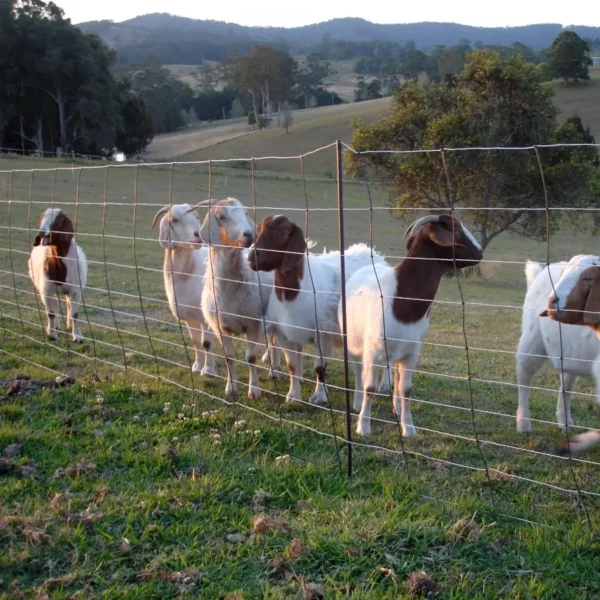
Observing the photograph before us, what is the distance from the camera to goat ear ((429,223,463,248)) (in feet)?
21.7

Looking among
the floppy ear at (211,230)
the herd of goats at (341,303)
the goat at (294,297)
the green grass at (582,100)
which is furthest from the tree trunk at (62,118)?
the goat at (294,297)

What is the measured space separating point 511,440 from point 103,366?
463cm

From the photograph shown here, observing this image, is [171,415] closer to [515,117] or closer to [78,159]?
[515,117]

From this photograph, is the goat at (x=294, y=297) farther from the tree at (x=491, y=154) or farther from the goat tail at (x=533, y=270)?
the tree at (x=491, y=154)

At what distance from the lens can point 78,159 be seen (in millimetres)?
48531

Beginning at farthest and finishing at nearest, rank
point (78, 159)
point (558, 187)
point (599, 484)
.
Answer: point (78, 159) < point (558, 187) < point (599, 484)

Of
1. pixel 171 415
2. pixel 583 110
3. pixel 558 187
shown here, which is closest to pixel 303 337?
pixel 171 415

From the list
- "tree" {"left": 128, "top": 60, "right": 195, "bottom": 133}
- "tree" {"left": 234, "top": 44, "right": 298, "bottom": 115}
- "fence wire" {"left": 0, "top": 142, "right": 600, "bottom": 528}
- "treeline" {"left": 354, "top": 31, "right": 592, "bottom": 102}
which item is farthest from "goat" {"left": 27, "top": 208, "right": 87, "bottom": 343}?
"tree" {"left": 234, "top": 44, "right": 298, "bottom": 115}

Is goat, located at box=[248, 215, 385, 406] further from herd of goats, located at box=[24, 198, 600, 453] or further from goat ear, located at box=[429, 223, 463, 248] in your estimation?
goat ear, located at box=[429, 223, 463, 248]

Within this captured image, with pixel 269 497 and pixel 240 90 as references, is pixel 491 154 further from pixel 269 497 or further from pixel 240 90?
pixel 240 90

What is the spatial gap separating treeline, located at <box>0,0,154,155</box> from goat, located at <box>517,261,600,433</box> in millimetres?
51211

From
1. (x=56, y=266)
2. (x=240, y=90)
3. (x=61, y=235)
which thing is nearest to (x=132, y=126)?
(x=240, y=90)

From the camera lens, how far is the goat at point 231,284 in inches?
325

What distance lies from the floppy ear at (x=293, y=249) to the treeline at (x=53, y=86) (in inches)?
1960
